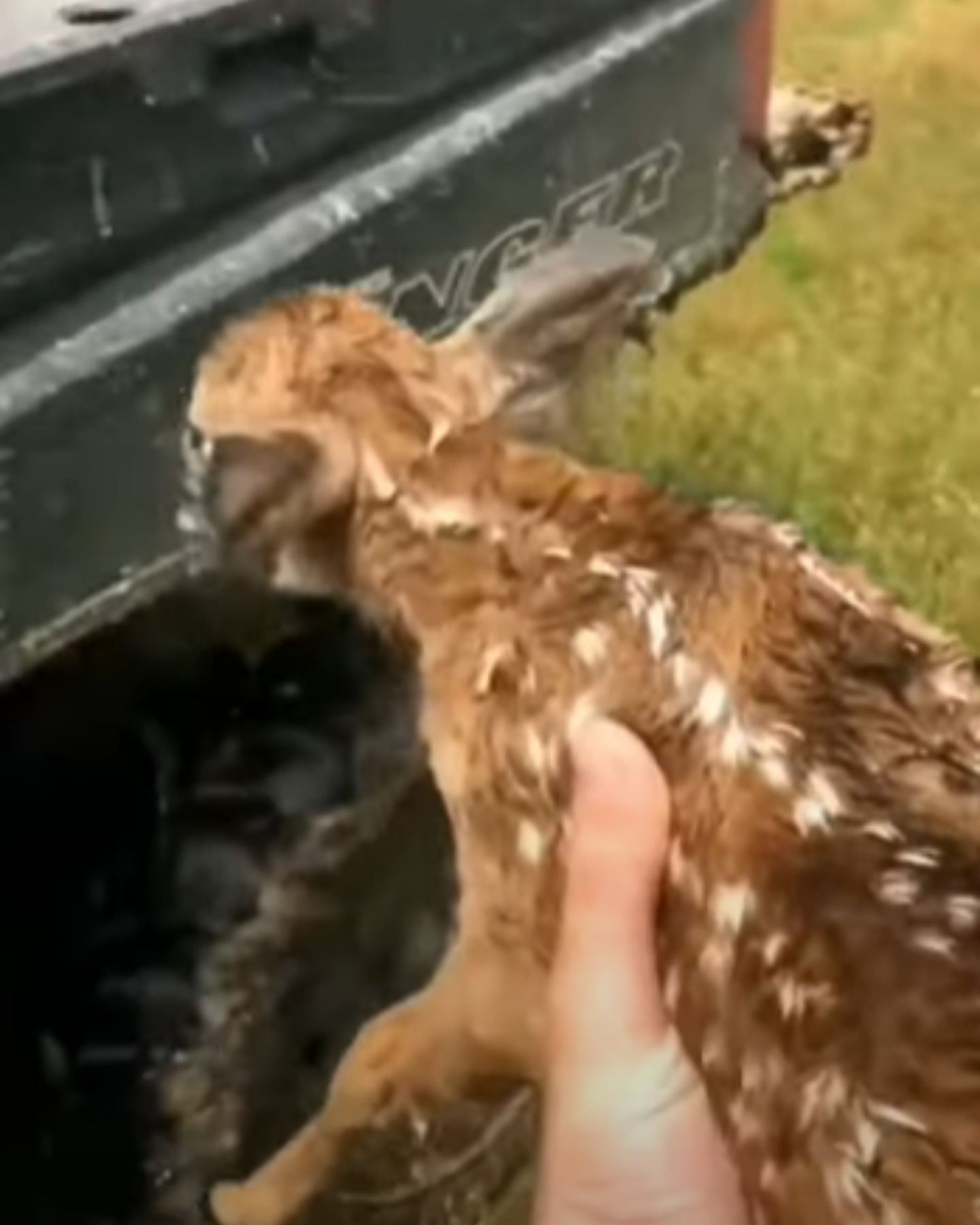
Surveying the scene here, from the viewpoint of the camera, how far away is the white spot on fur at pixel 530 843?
669 mm

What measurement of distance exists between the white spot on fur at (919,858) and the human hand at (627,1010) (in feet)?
0.17

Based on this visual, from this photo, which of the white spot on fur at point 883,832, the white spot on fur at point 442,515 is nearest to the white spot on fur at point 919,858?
the white spot on fur at point 883,832

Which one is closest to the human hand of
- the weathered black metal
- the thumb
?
the thumb

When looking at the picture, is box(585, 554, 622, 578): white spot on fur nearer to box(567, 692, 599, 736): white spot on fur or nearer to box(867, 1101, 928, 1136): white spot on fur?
box(567, 692, 599, 736): white spot on fur

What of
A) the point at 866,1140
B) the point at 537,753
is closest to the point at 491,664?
the point at 537,753

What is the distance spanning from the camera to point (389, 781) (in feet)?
2.28

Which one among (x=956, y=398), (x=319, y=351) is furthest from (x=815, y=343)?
(x=319, y=351)

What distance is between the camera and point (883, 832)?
0.64m

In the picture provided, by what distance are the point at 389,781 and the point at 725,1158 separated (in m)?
0.12

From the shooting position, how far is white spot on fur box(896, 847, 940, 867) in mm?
631

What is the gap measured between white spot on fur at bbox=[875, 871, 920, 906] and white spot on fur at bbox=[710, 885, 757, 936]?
0.03 meters

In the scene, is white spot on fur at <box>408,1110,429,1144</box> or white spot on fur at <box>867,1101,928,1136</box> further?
white spot on fur at <box>408,1110,429,1144</box>

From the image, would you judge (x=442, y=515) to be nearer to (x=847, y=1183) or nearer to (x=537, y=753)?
(x=537, y=753)

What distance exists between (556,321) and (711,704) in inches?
4.7
